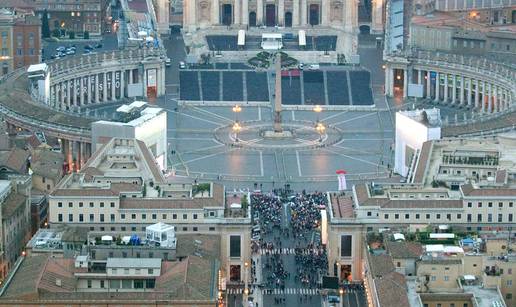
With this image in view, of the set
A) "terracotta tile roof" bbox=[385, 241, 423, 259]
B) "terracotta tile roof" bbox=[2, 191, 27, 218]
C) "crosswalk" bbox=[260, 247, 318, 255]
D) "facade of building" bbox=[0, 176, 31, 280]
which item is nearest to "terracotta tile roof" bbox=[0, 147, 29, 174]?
"facade of building" bbox=[0, 176, 31, 280]

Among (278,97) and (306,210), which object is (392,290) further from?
(278,97)

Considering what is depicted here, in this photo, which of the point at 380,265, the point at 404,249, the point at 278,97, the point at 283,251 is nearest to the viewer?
the point at 380,265

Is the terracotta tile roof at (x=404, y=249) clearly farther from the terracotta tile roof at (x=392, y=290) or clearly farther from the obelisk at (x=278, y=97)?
the obelisk at (x=278, y=97)

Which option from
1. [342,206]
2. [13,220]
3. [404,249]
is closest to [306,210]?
[342,206]

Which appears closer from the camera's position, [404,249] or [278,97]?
[404,249]

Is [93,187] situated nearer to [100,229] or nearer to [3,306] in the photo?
[100,229]

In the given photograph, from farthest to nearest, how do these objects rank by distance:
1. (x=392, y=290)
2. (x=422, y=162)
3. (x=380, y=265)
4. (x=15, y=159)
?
(x=15, y=159) < (x=422, y=162) < (x=380, y=265) < (x=392, y=290)

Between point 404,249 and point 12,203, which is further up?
point 12,203
